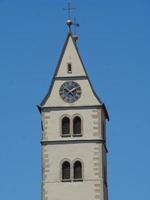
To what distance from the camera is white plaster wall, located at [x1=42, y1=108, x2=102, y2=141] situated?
273 ft

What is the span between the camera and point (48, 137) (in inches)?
3278

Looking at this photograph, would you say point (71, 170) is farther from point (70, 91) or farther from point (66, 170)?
point (70, 91)

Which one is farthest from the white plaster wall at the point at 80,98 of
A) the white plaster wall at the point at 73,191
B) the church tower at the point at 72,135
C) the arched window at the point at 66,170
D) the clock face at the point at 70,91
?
the white plaster wall at the point at 73,191

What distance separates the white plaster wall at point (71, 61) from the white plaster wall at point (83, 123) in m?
2.81

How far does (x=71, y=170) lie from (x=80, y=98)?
528 cm

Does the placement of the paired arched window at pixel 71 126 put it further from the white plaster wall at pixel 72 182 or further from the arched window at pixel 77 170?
the arched window at pixel 77 170

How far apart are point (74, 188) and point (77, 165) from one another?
5.36ft

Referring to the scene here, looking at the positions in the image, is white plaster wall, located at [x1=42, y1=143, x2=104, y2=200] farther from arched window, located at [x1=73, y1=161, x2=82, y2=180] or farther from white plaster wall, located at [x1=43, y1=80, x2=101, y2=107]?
white plaster wall, located at [x1=43, y1=80, x2=101, y2=107]

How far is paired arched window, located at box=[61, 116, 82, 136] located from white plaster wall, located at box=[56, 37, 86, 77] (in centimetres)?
326

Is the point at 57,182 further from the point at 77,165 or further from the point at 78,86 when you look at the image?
the point at 78,86

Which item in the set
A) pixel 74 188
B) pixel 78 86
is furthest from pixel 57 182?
pixel 78 86

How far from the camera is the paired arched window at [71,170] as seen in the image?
8219 cm

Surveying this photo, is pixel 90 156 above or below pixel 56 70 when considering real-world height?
below

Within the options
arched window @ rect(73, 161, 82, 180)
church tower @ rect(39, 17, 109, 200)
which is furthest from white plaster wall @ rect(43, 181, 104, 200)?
arched window @ rect(73, 161, 82, 180)
